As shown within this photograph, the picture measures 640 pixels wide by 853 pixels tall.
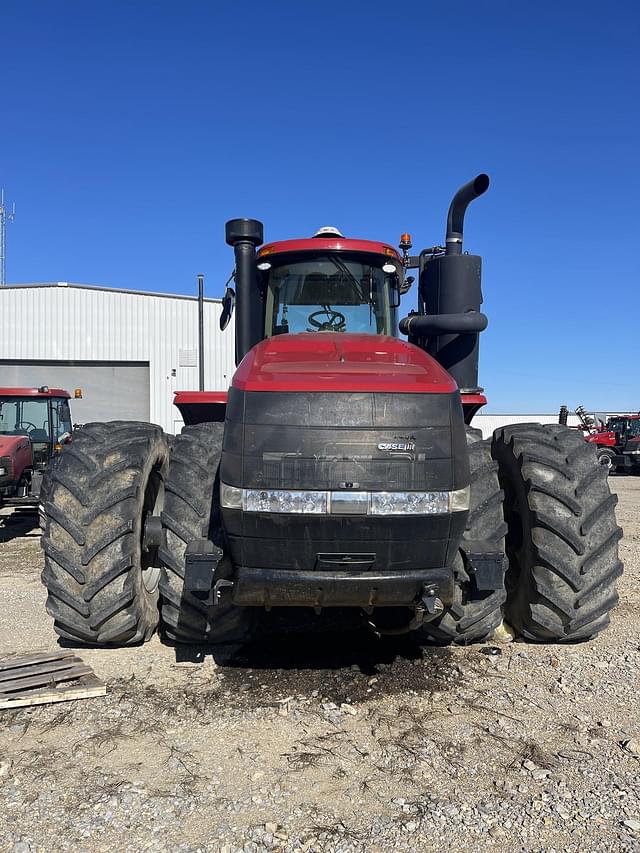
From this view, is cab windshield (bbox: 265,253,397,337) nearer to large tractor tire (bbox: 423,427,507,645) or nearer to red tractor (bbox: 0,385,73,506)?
large tractor tire (bbox: 423,427,507,645)

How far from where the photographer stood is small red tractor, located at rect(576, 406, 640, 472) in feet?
75.9

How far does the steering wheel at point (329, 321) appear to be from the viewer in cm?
486

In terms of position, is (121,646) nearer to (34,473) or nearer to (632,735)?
(632,735)

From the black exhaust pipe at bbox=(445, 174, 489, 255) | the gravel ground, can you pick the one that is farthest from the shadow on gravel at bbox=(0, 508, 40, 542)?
the black exhaust pipe at bbox=(445, 174, 489, 255)

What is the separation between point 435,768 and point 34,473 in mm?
8402

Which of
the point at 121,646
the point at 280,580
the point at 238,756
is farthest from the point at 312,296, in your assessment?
the point at 238,756

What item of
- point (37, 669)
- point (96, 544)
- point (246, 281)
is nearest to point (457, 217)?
point (246, 281)

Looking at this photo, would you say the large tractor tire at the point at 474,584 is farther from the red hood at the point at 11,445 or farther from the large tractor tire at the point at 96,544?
the red hood at the point at 11,445

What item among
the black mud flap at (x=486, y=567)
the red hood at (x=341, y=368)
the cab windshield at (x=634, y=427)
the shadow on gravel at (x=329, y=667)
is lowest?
the shadow on gravel at (x=329, y=667)

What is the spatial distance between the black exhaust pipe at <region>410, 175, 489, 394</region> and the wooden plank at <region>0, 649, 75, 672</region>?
322 centimetres

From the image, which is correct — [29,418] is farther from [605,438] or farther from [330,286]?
[605,438]

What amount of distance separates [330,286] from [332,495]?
2.07 meters

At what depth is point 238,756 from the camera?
3.09 meters

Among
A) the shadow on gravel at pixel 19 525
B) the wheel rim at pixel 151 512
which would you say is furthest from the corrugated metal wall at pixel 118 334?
the wheel rim at pixel 151 512
